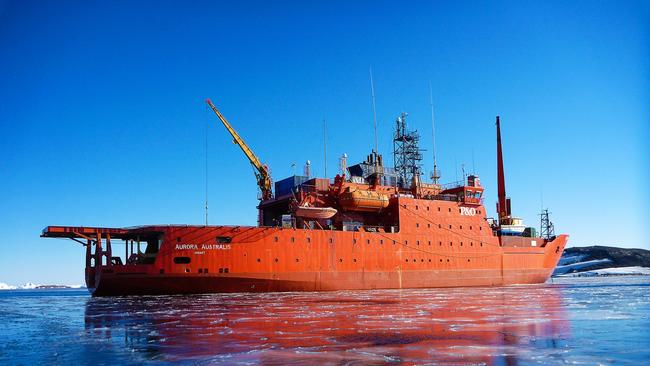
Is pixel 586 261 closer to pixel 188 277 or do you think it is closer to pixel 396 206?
pixel 396 206

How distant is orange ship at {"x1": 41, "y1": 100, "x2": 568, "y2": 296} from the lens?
96.4 ft

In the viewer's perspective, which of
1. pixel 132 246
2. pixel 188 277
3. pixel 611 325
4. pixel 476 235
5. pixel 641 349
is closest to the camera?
pixel 641 349

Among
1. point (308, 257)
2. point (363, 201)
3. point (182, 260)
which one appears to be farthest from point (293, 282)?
point (363, 201)

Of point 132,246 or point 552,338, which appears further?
point 132,246

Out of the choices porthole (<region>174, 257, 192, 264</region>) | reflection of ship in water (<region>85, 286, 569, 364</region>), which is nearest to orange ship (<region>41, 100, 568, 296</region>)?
porthole (<region>174, 257, 192, 264</region>)

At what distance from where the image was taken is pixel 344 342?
10594mm

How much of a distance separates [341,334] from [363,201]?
80.6 ft

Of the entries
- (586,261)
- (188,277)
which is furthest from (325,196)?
(586,261)

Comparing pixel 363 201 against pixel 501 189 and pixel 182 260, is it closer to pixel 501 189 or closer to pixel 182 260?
pixel 182 260

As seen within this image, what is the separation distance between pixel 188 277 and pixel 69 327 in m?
14.0

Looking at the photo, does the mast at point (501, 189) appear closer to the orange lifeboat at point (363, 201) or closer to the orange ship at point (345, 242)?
the orange ship at point (345, 242)

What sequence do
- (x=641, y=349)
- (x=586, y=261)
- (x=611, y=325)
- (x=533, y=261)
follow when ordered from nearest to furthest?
(x=641, y=349) → (x=611, y=325) → (x=533, y=261) → (x=586, y=261)

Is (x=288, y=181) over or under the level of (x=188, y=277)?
over

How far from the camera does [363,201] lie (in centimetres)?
3622
